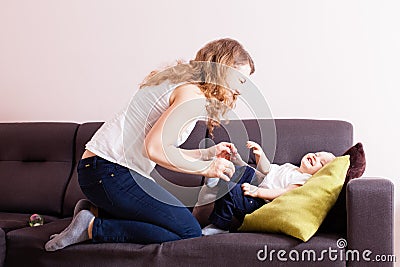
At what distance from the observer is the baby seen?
2.66m

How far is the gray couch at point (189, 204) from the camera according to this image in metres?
2.32

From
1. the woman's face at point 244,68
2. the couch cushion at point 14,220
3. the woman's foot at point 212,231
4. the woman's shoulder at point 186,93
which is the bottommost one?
the couch cushion at point 14,220

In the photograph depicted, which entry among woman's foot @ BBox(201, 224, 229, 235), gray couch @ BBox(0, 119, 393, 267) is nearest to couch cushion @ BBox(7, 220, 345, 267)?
gray couch @ BBox(0, 119, 393, 267)

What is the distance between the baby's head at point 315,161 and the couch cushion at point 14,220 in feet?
4.03

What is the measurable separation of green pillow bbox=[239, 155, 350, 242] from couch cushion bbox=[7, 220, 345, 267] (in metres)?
0.04

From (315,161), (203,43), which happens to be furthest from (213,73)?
(203,43)

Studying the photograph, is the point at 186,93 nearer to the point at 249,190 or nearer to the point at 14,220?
the point at 249,190

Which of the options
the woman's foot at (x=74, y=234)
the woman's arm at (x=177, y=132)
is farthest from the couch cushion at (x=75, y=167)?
the woman's arm at (x=177, y=132)

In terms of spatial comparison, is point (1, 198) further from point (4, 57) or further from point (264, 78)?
point (264, 78)

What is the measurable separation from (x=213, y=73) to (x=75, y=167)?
1262mm

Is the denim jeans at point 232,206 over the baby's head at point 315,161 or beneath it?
beneath

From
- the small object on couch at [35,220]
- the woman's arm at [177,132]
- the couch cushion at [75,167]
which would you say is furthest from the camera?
the couch cushion at [75,167]

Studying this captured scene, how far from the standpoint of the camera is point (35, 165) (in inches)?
135

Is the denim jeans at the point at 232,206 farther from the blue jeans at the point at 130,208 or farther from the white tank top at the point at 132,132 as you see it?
the white tank top at the point at 132,132
